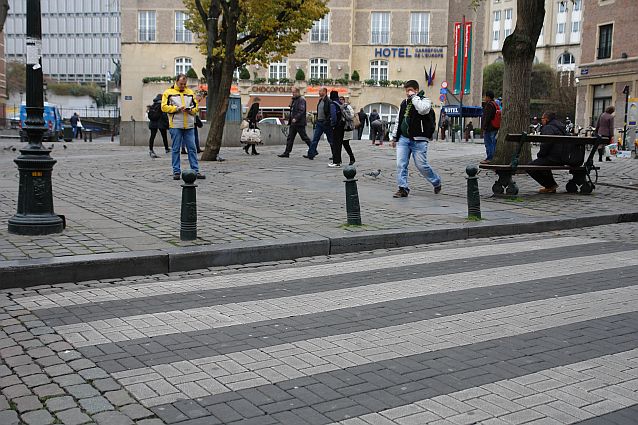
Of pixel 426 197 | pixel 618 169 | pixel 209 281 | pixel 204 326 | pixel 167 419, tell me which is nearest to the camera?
pixel 167 419

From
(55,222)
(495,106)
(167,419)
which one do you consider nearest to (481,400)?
(167,419)

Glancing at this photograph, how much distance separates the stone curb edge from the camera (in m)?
6.66

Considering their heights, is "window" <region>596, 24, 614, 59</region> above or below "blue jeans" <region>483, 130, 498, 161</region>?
above

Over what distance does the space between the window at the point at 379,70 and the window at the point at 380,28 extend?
181 cm

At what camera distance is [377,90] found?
60.0 metres

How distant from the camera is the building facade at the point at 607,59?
44.6m

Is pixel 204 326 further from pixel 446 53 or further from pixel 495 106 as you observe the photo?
pixel 446 53

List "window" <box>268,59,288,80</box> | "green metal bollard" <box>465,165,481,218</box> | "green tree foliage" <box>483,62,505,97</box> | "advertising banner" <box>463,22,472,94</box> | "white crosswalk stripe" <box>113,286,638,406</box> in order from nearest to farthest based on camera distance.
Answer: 1. "white crosswalk stripe" <box>113,286,638,406</box>
2. "green metal bollard" <box>465,165,481,218</box>
3. "advertising banner" <box>463,22,472,94</box>
4. "window" <box>268,59,288,80</box>
5. "green tree foliage" <box>483,62,505,97</box>

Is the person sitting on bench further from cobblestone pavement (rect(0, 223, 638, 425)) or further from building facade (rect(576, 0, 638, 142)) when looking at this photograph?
building facade (rect(576, 0, 638, 142))

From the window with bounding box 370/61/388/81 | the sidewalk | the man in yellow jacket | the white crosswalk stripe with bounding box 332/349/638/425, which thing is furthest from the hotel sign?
the white crosswalk stripe with bounding box 332/349/638/425

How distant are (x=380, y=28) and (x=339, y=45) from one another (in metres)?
3.84

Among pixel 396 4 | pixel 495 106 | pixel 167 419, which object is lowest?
pixel 167 419

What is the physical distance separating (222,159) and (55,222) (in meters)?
10.9

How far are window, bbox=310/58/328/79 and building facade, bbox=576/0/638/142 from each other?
70.0 feet
